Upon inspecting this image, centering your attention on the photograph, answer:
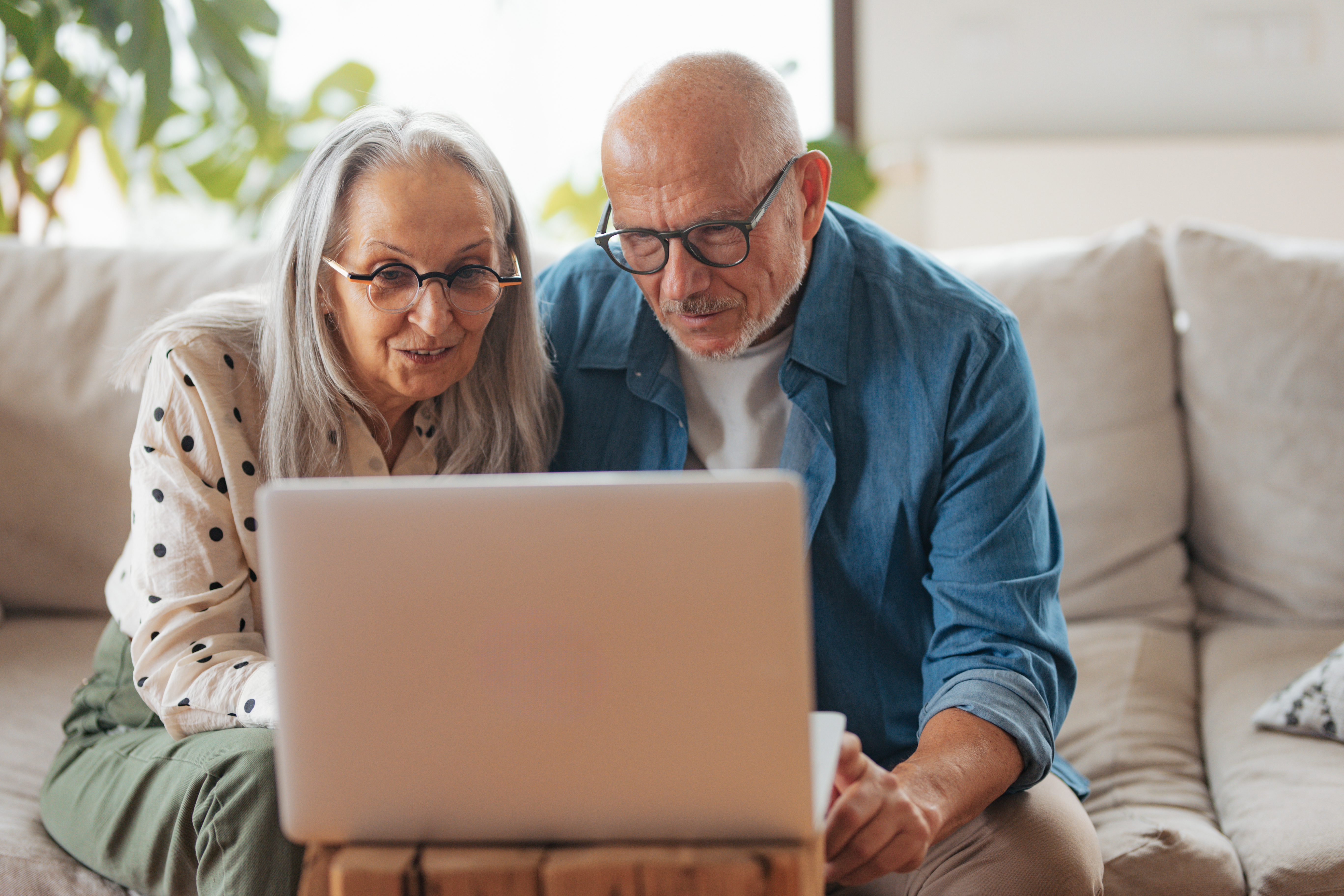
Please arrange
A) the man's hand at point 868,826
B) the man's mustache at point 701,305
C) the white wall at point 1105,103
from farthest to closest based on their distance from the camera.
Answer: the white wall at point 1105,103 < the man's mustache at point 701,305 < the man's hand at point 868,826

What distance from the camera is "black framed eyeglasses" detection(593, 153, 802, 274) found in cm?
113

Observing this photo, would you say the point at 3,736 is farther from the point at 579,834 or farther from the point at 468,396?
the point at 579,834

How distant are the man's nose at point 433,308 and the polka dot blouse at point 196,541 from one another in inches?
8.3

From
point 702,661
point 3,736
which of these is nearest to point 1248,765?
point 702,661

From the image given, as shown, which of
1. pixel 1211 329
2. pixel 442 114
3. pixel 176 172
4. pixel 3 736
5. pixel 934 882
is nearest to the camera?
pixel 934 882

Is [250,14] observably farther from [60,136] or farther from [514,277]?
[514,277]

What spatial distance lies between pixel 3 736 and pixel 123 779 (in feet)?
1.29

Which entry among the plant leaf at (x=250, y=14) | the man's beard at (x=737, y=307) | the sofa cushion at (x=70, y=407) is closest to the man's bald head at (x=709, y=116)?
the man's beard at (x=737, y=307)

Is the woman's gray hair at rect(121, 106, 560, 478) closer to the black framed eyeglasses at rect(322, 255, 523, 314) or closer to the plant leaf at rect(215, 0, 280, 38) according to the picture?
the black framed eyeglasses at rect(322, 255, 523, 314)

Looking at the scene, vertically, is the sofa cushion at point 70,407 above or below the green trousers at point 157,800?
above

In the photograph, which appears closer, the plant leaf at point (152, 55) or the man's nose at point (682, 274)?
the man's nose at point (682, 274)

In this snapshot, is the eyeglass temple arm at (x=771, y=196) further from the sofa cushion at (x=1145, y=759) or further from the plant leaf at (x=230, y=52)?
the plant leaf at (x=230, y=52)

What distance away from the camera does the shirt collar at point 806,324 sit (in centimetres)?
121

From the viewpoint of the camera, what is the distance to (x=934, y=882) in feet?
3.43
